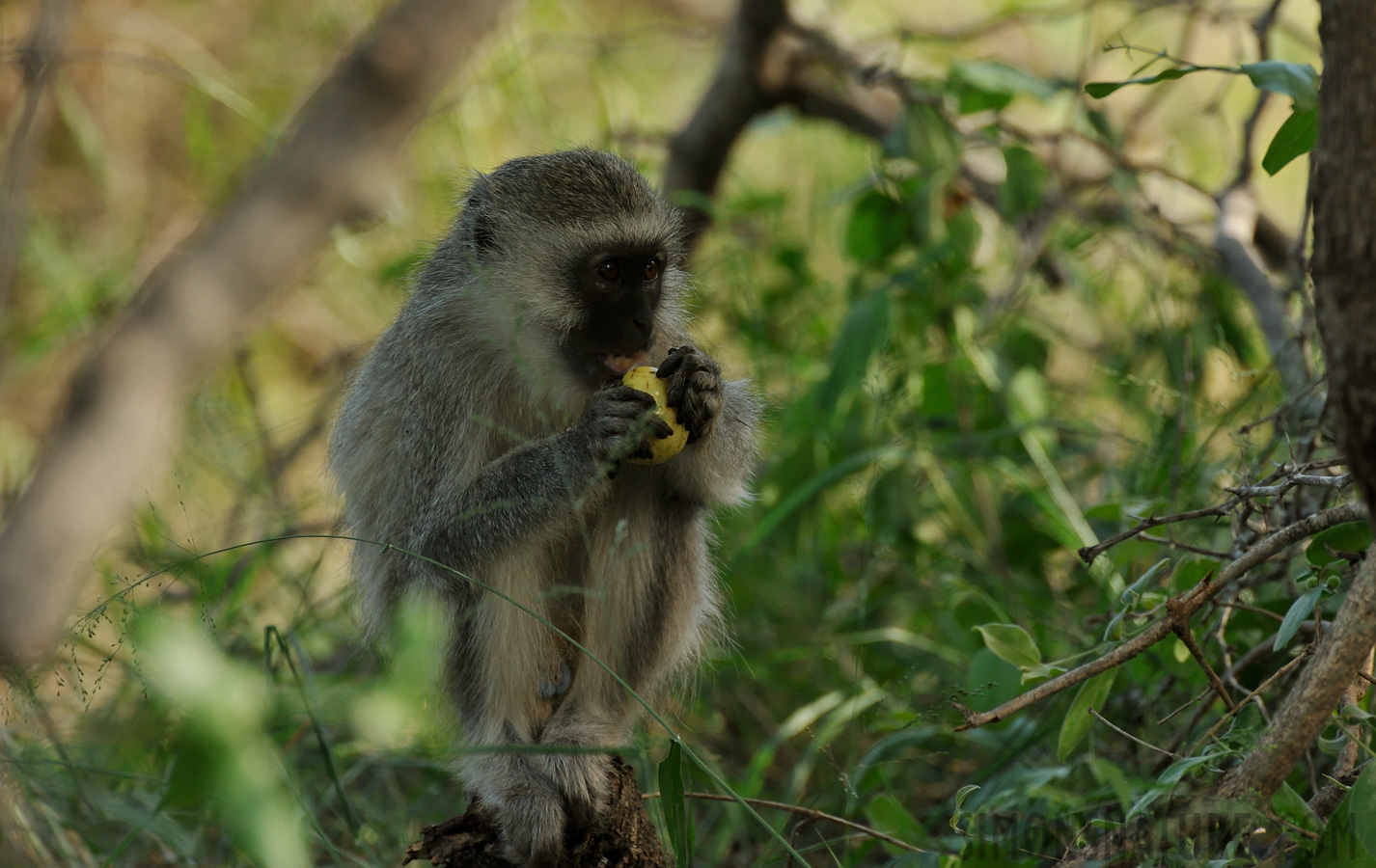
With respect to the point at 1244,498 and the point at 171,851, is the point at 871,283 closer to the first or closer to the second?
the point at 1244,498

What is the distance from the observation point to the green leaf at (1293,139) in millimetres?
2029

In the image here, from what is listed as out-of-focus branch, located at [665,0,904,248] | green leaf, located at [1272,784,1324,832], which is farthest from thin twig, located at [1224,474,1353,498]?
out-of-focus branch, located at [665,0,904,248]

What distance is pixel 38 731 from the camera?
9.63 ft

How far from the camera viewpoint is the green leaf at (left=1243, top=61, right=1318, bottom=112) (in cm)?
201

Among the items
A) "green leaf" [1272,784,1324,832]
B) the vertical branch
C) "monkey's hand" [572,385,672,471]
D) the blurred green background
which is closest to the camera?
the vertical branch

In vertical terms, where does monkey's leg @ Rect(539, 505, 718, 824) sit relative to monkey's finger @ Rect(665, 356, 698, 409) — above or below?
below

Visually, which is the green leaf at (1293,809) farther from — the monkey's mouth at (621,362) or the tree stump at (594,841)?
the monkey's mouth at (621,362)

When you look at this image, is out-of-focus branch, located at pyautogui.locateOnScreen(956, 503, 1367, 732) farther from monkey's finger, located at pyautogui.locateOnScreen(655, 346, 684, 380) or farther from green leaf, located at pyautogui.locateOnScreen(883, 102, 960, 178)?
green leaf, located at pyautogui.locateOnScreen(883, 102, 960, 178)

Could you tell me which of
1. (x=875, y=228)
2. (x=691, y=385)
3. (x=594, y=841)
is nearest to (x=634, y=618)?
(x=594, y=841)

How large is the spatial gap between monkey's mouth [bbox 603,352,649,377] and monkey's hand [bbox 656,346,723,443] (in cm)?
22

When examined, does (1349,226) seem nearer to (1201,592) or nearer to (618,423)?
(1201,592)

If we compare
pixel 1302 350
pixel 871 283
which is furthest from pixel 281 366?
pixel 1302 350

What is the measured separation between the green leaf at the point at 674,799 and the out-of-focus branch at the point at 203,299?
1.36 metres

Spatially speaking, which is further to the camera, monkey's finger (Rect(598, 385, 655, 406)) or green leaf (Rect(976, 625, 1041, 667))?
monkey's finger (Rect(598, 385, 655, 406))
